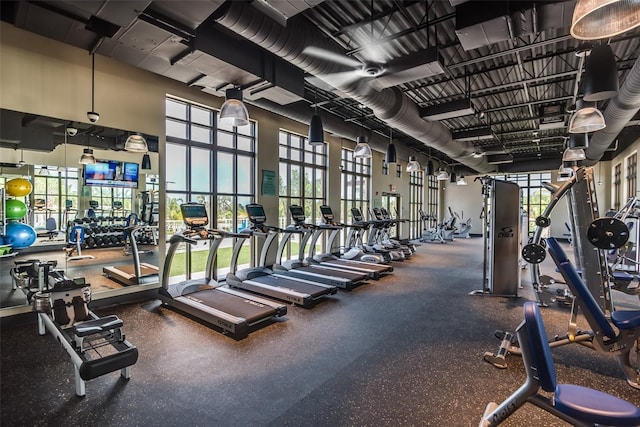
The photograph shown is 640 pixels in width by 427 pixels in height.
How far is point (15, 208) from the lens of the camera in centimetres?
401

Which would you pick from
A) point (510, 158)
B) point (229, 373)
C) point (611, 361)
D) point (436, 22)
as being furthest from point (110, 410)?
point (510, 158)

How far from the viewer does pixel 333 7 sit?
4188mm

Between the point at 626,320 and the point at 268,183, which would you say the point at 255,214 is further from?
the point at 626,320

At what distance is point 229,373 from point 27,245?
346 centimetres

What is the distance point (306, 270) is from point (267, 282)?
1194 millimetres

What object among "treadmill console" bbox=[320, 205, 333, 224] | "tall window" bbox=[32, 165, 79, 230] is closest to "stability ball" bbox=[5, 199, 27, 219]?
"tall window" bbox=[32, 165, 79, 230]

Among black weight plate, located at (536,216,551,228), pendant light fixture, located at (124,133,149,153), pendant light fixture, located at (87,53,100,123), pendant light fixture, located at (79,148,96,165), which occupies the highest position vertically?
pendant light fixture, located at (87,53,100,123)

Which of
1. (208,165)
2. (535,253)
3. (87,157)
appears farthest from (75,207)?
(535,253)

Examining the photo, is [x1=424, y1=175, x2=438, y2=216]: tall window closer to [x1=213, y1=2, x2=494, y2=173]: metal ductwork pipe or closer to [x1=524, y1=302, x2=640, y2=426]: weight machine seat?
[x1=213, y1=2, x2=494, y2=173]: metal ductwork pipe

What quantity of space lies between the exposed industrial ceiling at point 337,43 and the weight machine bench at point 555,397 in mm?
3218

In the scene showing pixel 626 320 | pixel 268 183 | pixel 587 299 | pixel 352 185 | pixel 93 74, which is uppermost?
pixel 93 74

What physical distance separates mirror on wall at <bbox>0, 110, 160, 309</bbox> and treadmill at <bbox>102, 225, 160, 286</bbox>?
1 cm

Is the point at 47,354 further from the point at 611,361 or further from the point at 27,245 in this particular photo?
the point at 611,361

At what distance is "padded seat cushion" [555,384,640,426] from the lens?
1517 mm
